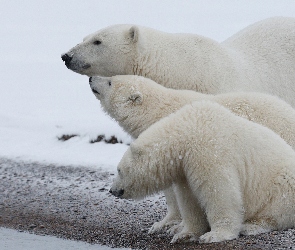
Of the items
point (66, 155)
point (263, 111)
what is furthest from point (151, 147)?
point (66, 155)

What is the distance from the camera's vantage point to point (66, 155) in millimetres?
9406

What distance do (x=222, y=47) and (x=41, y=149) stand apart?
4014 mm

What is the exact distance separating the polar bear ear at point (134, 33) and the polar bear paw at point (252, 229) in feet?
8.27

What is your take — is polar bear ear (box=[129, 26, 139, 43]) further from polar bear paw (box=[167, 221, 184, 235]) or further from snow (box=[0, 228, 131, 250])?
snow (box=[0, 228, 131, 250])

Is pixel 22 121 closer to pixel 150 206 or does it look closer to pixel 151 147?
pixel 150 206

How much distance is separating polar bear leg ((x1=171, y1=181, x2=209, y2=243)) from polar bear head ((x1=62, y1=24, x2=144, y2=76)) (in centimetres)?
204

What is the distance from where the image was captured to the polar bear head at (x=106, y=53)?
6793 mm

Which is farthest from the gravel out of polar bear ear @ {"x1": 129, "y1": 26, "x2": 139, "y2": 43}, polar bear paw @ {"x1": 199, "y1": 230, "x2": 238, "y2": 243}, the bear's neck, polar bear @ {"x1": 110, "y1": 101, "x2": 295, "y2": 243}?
polar bear ear @ {"x1": 129, "y1": 26, "x2": 139, "y2": 43}

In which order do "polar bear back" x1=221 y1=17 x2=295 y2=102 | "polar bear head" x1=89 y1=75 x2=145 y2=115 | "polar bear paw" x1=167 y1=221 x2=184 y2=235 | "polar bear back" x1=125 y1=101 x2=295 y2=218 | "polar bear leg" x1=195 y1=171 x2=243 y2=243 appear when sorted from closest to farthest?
"polar bear leg" x1=195 y1=171 x2=243 y2=243 < "polar bear back" x1=125 y1=101 x2=295 y2=218 < "polar bear paw" x1=167 y1=221 x2=184 y2=235 < "polar bear head" x1=89 y1=75 x2=145 y2=115 < "polar bear back" x1=221 y1=17 x2=295 y2=102

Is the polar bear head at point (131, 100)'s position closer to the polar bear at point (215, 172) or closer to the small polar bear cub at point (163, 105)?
the small polar bear cub at point (163, 105)

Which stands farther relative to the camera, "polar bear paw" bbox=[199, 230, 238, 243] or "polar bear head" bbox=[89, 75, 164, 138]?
"polar bear head" bbox=[89, 75, 164, 138]

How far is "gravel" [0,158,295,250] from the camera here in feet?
16.7

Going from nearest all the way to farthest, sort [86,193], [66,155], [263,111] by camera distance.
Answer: [263,111] < [86,193] < [66,155]

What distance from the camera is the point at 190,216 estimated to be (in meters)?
5.19
